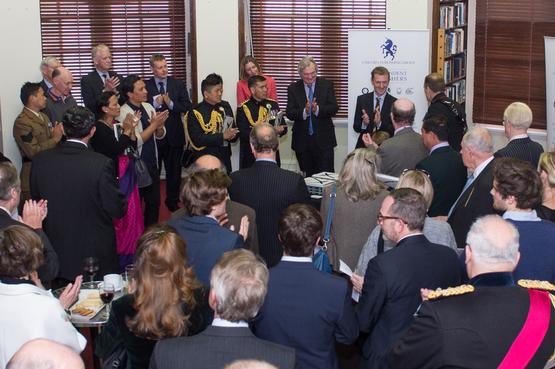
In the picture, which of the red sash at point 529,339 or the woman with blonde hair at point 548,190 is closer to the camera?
the red sash at point 529,339

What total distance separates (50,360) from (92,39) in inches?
323

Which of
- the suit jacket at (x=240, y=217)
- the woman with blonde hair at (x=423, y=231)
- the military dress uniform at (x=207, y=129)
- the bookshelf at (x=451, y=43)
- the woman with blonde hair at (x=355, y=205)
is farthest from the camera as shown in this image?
the bookshelf at (x=451, y=43)

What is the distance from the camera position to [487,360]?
9.45ft

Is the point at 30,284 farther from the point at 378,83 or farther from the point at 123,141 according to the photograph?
the point at 378,83

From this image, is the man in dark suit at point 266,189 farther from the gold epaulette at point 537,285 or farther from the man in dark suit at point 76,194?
the gold epaulette at point 537,285

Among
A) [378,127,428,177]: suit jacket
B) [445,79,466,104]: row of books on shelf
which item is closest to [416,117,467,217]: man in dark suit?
[378,127,428,177]: suit jacket

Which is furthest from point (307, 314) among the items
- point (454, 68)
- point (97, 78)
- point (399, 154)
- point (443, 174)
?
point (454, 68)

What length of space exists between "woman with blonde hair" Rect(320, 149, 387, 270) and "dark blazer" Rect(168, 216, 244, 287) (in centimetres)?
102

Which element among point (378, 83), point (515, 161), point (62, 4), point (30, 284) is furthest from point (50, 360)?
point (62, 4)

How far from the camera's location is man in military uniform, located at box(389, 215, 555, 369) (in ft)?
9.42

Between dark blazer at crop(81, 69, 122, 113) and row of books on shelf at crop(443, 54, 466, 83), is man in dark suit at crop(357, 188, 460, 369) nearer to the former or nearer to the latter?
dark blazer at crop(81, 69, 122, 113)

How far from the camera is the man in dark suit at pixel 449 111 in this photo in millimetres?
7707

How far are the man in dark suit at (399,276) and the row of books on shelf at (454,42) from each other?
22.6 ft

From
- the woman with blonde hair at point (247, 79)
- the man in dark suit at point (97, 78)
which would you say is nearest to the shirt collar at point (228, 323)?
the man in dark suit at point (97, 78)
